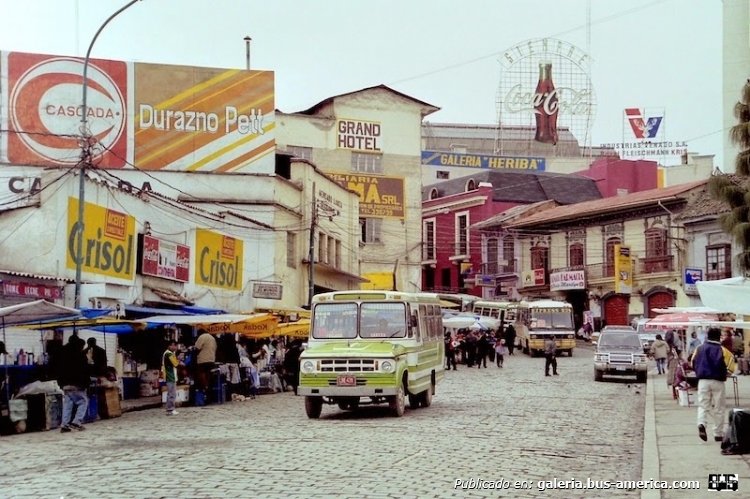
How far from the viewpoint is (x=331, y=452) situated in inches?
558

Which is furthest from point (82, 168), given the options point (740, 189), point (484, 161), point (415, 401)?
point (484, 161)

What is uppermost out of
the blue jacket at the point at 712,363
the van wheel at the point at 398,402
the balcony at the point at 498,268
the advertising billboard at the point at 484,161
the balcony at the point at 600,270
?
the advertising billboard at the point at 484,161

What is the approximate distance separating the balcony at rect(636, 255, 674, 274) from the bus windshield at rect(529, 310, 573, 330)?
9213 millimetres

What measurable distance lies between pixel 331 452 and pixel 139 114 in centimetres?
3361

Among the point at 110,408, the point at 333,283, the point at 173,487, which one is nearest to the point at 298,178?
the point at 333,283

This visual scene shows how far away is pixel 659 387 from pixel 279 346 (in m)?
13.3

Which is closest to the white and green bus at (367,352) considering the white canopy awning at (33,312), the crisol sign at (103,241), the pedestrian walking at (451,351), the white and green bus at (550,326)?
the white canopy awning at (33,312)

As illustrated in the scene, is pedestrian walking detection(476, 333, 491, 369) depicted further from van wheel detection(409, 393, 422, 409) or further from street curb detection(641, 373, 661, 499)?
street curb detection(641, 373, 661, 499)

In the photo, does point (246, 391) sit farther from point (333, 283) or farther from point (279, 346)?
point (333, 283)

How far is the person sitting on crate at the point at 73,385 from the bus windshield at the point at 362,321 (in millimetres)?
4750

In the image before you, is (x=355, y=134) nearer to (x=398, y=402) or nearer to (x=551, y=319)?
(x=551, y=319)

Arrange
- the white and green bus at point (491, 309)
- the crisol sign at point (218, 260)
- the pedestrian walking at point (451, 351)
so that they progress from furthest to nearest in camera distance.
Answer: the white and green bus at point (491, 309)
the pedestrian walking at point (451, 351)
the crisol sign at point (218, 260)

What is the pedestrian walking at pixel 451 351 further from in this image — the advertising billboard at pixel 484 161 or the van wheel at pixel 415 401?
the advertising billboard at pixel 484 161

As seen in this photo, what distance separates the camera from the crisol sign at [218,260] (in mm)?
35094
